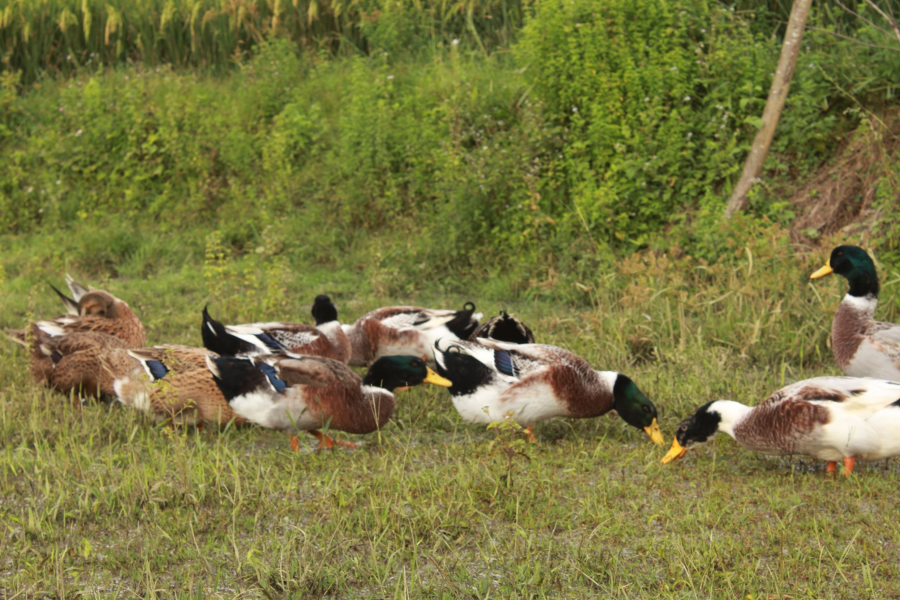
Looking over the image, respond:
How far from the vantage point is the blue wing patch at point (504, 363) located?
4.78m

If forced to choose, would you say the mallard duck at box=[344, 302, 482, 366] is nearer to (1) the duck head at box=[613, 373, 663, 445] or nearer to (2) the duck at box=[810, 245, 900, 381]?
(1) the duck head at box=[613, 373, 663, 445]

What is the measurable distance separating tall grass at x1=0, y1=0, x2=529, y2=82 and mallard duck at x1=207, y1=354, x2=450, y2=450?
7.95 meters

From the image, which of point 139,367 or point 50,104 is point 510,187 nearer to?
point 139,367

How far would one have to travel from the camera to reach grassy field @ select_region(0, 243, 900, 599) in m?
3.19

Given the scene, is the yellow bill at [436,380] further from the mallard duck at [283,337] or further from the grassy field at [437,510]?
the mallard duck at [283,337]

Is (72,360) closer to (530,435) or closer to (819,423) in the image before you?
(530,435)

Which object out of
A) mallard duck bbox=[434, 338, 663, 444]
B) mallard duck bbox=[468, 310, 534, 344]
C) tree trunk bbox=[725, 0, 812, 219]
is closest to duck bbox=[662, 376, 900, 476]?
mallard duck bbox=[434, 338, 663, 444]

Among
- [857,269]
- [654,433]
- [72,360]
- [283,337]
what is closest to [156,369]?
[72,360]

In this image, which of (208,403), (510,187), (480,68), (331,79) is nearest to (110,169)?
(331,79)

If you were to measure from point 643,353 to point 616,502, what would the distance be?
2503mm

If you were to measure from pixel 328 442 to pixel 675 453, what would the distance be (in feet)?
6.29

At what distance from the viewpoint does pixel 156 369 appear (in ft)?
15.9

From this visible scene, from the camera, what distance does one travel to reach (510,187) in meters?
8.75

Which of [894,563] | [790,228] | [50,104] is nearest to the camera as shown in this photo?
[894,563]
